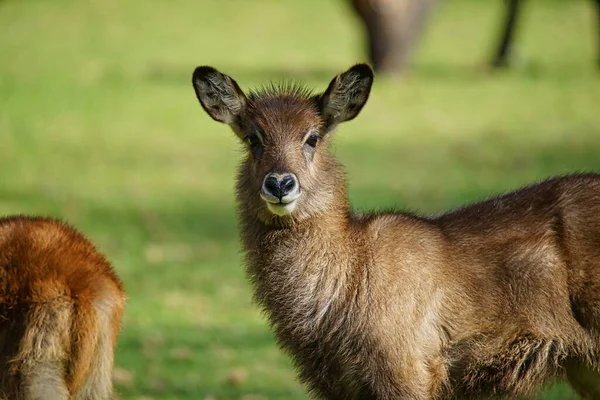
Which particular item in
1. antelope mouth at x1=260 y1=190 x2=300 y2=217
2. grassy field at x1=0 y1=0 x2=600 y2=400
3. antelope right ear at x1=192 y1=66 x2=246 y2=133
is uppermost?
grassy field at x1=0 y1=0 x2=600 y2=400

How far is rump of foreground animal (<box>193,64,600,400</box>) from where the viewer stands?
5934 mm

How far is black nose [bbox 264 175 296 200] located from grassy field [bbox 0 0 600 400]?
8.66ft

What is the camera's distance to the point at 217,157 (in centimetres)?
1700

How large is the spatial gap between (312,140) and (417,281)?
1.06 meters

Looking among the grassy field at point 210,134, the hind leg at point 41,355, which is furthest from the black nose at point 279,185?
the grassy field at point 210,134

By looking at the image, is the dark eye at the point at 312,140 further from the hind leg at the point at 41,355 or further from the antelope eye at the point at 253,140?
the hind leg at the point at 41,355

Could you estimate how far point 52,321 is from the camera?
16.7 feet

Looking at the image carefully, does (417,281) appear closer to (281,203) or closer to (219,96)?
(281,203)

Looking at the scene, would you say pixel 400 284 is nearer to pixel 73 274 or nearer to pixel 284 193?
pixel 284 193

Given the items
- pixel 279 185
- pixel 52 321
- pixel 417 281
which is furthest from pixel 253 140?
pixel 52 321

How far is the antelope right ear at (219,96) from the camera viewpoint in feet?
21.4

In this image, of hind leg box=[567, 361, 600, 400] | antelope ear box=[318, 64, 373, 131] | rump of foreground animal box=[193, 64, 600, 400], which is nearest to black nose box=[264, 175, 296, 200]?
rump of foreground animal box=[193, 64, 600, 400]

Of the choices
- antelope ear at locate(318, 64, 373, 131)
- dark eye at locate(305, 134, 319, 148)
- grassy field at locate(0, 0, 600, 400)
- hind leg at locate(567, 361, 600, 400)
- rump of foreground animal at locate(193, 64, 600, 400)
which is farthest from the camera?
grassy field at locate(0, 0, 600, 400)

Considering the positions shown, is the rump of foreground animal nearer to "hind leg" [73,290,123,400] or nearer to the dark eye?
the dark eye
